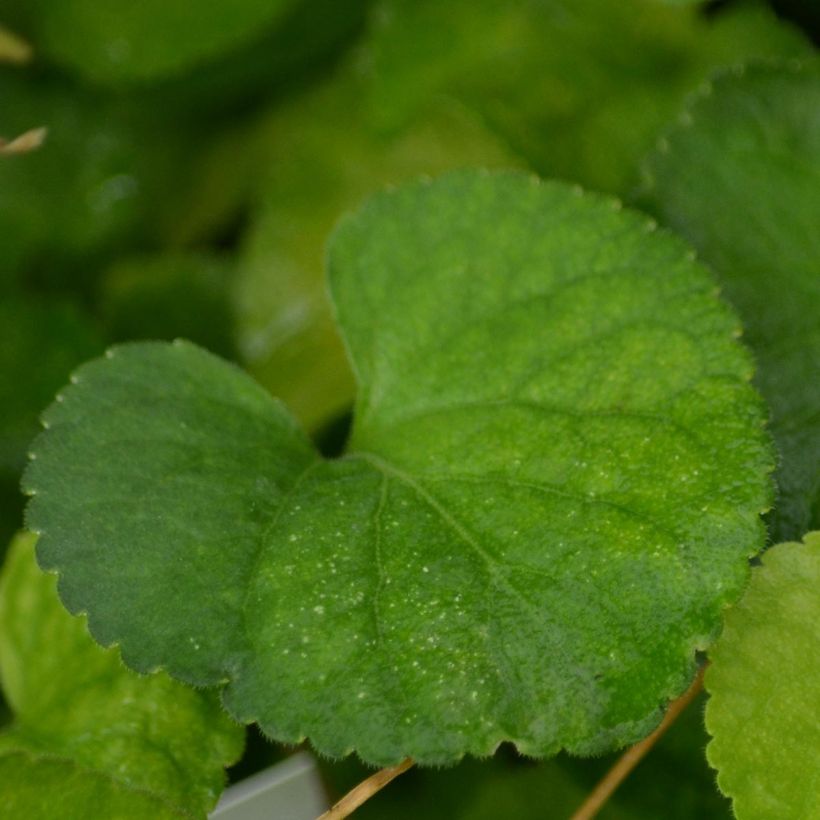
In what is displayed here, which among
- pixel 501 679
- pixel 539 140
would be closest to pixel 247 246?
pixel 539 140

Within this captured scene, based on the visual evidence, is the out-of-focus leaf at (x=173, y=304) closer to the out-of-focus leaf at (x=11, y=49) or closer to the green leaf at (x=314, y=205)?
the green leaf at (x=314, y=205)

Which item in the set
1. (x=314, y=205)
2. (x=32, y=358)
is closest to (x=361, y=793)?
(x=32, y=358)

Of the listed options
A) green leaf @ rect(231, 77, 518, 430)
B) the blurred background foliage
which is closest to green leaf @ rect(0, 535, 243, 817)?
the blurred background foliage

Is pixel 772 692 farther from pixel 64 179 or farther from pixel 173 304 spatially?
pixel 64 179

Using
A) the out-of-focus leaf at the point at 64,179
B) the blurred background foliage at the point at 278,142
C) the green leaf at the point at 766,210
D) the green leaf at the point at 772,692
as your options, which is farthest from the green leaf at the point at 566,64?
the green leaf at the point at 772,692

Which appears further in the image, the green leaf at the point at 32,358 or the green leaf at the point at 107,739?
the green leaf at the point at 32,358

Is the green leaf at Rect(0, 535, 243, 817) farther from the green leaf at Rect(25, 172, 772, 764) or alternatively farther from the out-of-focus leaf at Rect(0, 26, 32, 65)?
the out-of-focus leaf at Rect(0, 26, 32, 65)

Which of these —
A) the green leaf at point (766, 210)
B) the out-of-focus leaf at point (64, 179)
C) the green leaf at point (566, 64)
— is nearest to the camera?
the green leaf at point (766, 210)

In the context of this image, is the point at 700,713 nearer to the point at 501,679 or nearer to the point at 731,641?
the point at 731,641
